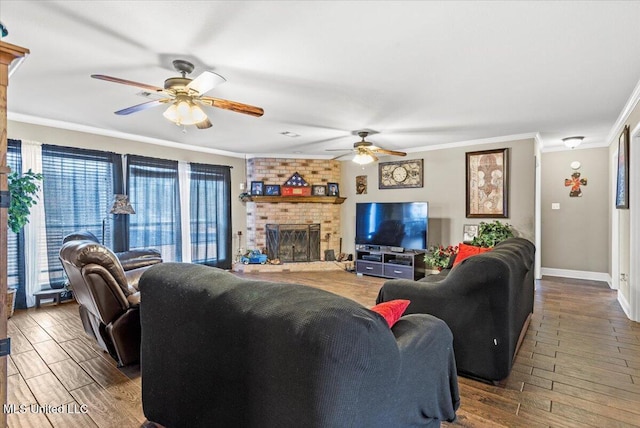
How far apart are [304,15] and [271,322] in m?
1.81

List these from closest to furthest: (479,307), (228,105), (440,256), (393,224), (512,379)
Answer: (479,307)
(512,379)
(228,105)
(440,256)
(393,224)

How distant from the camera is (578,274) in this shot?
5965mm

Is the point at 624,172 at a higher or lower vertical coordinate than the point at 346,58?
lower

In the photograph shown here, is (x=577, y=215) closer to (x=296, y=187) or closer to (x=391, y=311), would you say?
(x=296, y=187)

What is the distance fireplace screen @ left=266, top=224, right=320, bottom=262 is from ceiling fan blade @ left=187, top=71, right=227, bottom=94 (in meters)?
4.34

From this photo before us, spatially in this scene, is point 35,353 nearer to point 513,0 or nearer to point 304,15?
point 304,15

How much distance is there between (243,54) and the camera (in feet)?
8.37

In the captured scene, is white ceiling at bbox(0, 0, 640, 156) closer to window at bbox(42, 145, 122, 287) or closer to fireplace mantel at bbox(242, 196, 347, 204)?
window at bbox(42, 145, 122, 287)

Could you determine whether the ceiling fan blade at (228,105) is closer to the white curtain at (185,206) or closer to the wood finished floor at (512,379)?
the wood finished floor at (512,379)

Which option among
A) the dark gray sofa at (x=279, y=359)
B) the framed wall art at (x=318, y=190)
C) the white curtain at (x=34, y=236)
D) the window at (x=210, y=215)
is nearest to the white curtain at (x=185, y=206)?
the window at (x=210, y=215)

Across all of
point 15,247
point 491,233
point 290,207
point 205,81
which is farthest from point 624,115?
point 15,247

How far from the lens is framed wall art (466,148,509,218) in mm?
5273

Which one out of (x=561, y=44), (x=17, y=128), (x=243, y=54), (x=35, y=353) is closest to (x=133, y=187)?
(x=17, y=128)

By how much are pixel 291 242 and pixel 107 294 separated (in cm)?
453
